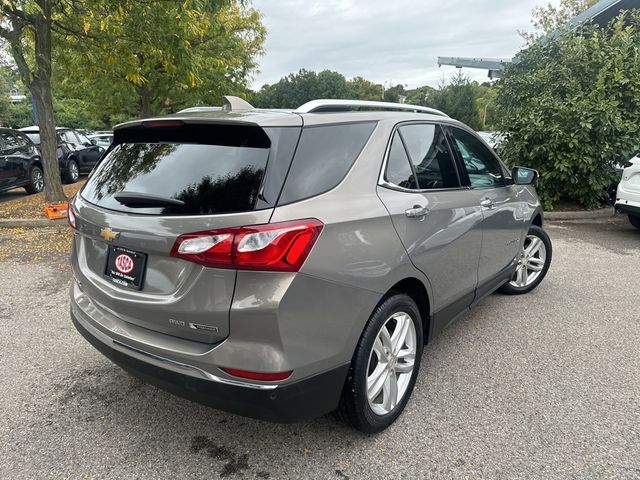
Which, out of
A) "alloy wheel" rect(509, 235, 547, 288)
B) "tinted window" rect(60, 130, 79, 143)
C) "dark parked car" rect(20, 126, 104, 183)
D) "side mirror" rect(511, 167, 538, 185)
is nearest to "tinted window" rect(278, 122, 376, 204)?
"side mirror" rect(511, 167, 538, 185)

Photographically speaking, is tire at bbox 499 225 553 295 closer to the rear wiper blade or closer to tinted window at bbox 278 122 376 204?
tinted window at bbox 278 122 376 204

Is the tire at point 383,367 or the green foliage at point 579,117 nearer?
the tire at point 383,367

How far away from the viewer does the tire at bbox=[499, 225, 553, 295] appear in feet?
15.4

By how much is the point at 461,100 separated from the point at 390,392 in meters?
39.0

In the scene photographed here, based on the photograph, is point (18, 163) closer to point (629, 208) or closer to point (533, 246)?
point (533, 246)

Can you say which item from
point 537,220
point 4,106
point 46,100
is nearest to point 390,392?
point 537,220

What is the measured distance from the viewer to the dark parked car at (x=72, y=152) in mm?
13242

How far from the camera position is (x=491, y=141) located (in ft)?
33.4

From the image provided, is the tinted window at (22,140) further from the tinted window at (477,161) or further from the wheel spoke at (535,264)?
the wheel spoke at (535,264)

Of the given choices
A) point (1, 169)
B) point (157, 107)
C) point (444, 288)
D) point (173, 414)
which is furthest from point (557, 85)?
point (157, 107)

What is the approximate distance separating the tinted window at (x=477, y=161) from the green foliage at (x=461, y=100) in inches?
1381

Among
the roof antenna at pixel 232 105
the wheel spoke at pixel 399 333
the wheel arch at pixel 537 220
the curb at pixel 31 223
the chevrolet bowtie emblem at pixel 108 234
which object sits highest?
the roof antenna at pixel 232 105

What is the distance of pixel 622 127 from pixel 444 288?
7.10m

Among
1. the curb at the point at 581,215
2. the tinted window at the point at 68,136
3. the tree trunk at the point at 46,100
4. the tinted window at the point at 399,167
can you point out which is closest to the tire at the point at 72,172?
the tinted window at the point at 68,136
